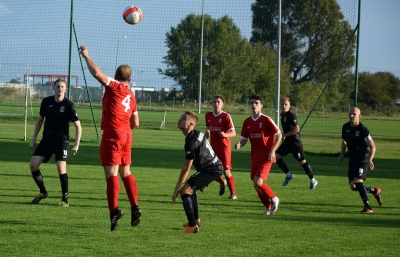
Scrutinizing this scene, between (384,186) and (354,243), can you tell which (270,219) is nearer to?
(354,243)

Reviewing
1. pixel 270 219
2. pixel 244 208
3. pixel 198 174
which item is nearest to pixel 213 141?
pixel 244 208

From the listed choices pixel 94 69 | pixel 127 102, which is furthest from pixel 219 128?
pixel 94 69

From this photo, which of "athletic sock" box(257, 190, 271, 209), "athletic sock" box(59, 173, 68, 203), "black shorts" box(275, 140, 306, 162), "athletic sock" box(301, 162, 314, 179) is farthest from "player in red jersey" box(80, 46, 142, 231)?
"black shorts" box(275, 140, 306, 162)

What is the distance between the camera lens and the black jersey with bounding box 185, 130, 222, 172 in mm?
8391

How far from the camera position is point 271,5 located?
26859 millimetres

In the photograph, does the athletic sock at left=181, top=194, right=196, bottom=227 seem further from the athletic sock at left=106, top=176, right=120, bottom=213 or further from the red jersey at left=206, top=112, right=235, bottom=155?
the red jersey at left=206, top=112, right=235, bottom=155

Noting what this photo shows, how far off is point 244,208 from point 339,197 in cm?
Answer: 284

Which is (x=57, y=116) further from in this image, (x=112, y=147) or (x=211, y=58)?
(x=211, y=58)

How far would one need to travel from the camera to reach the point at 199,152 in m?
8.52

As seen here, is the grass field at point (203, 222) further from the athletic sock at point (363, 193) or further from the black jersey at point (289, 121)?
the black jersey at point (289, 121)

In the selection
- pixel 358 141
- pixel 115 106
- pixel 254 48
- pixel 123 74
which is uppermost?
pixel 254 48

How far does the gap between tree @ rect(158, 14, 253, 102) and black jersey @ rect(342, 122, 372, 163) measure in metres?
14.3

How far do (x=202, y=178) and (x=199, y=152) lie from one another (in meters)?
0.37

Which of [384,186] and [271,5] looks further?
[271,5]
